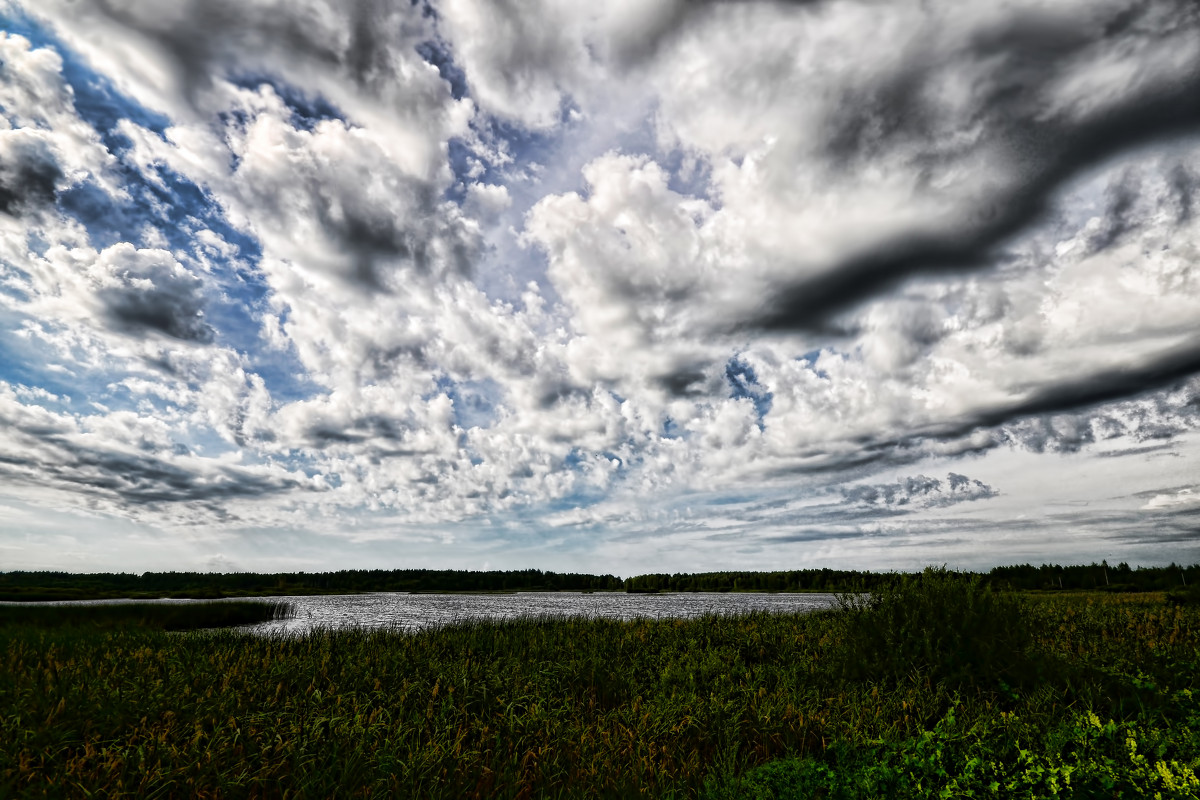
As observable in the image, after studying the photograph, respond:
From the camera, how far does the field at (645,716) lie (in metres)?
6.42

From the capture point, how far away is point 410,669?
1312 centimetres

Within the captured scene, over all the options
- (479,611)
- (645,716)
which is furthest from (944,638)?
(479,611)

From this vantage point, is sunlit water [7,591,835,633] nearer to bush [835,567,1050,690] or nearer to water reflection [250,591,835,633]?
water reflection [250,591,835,633]

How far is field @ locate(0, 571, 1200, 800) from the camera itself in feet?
21.1

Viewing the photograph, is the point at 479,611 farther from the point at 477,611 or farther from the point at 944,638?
the point at 944,638

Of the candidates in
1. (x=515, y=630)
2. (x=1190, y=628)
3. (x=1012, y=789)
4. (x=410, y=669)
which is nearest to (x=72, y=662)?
(x=410, y=669)

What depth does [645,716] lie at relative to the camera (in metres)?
8.83

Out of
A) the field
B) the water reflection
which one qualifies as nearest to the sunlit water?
the water reflection

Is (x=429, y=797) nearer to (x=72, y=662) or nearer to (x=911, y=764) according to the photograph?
(x=911, y=764)

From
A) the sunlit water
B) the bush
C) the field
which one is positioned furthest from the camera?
the sunlit water

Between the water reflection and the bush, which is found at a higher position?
the bush

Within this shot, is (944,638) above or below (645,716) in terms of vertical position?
above

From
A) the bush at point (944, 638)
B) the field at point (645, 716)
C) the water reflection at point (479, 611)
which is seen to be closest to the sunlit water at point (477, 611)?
the water reflection at point (479, 611)

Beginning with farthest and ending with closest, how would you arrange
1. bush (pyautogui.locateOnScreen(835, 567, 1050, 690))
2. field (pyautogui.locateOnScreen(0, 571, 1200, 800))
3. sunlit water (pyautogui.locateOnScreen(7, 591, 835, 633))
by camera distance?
sunlit water (pyautogui.locateOnScreen(7, 591, 835, 633))
bush (pyautogui.locateOnScreen(835, 567, 1050, 690))
field (pyautogui.locateOnScreen(0, 571, 1200, 800))
